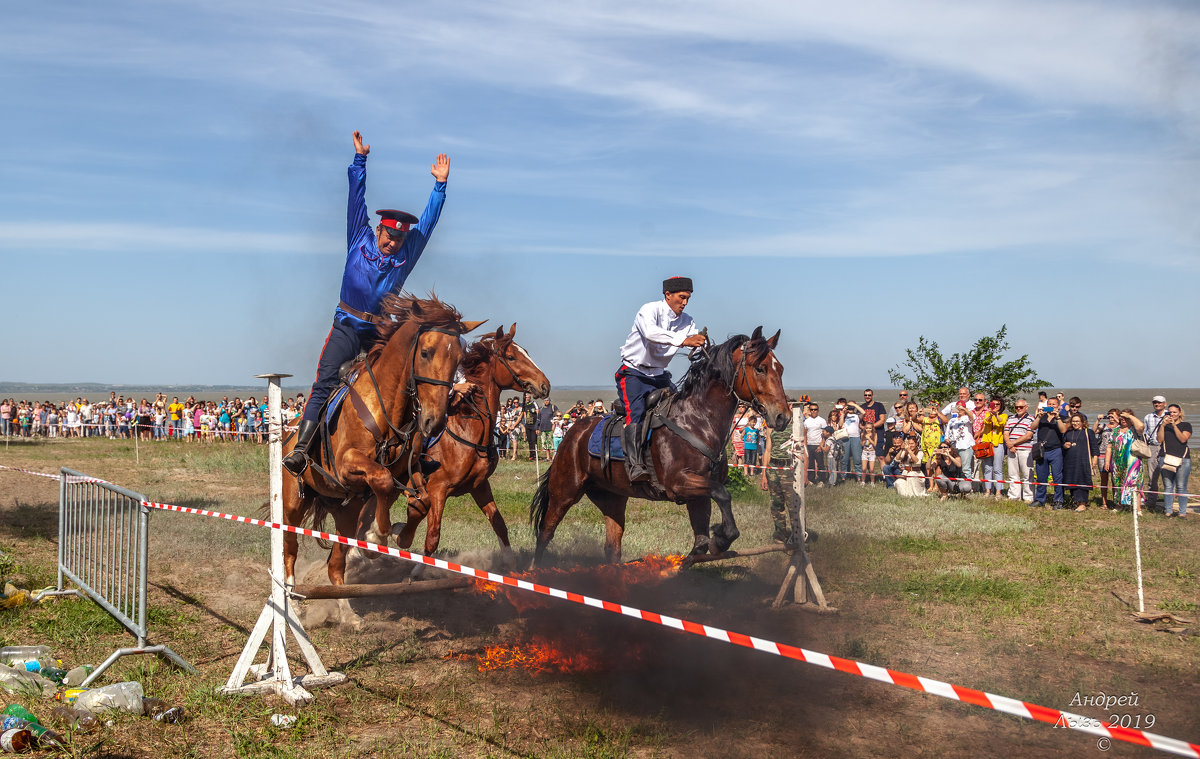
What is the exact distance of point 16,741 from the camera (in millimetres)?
4938

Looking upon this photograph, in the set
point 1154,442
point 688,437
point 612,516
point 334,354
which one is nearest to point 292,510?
point 334,354

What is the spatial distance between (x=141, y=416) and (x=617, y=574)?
34.4 m

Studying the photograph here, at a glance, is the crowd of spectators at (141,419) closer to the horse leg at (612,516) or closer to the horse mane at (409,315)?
the horse leg at (612,516)

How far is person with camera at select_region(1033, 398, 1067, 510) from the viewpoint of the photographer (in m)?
16.4

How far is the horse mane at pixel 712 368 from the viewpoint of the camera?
27.4ft

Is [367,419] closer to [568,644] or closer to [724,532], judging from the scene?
[568,644]

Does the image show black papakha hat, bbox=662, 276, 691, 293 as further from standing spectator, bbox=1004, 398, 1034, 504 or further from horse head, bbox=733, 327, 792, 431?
standing spectator, bbox=1004, 398, 1034, 504

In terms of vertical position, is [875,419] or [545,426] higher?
[875,419]

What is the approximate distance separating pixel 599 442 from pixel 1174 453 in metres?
11.3

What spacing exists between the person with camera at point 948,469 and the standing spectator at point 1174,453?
337 cm

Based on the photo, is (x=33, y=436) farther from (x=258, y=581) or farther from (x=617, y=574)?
(x=617, y=574)

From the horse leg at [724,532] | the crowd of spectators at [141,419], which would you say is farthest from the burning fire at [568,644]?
the crowd of spectators at [141,419]

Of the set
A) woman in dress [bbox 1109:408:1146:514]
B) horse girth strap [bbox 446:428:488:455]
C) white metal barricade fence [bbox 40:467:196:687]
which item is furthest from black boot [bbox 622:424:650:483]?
woman in dress [bbox 1109:408:1146:514]

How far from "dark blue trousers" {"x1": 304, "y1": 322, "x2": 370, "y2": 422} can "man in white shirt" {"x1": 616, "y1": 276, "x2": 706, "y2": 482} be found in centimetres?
274
